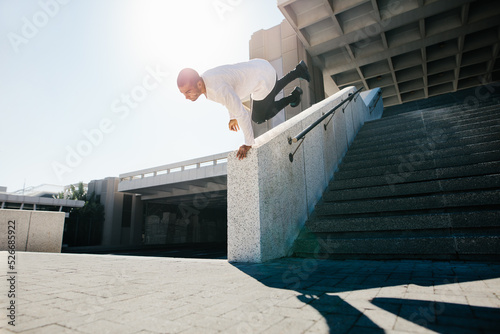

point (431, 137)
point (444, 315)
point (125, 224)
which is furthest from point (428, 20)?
point (125, 224)

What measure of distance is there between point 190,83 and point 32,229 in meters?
7.26

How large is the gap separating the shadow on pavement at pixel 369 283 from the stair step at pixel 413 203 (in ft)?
3.33

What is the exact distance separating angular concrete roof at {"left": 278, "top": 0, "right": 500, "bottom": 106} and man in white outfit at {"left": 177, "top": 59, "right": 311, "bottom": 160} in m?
10.9

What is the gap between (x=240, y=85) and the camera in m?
3.61

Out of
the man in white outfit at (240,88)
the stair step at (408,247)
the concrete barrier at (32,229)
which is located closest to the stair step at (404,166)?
the stair step at (408,247)

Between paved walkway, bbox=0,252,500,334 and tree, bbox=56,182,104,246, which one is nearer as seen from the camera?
paved walkway, bbox=0,252,500,334

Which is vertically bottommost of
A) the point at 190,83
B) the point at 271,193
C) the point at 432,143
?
the point at 271,193

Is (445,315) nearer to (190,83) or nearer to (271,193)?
(271,193)

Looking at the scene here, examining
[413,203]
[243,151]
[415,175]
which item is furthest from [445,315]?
[415,175]

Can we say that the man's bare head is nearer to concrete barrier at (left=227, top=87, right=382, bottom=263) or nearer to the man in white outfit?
the man in white outfit

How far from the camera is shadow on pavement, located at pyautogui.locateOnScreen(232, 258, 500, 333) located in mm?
1352

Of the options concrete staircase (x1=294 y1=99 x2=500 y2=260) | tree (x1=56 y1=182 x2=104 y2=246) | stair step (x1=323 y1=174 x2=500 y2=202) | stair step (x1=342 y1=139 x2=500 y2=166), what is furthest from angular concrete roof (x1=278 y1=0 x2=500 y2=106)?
tree (x1=56 y1=182 x2=104 y2=246)

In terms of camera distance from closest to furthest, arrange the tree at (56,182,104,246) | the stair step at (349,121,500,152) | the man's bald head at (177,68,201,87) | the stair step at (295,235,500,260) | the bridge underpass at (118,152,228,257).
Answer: the stair step at (295,235,500,260), the man's bald head at (177,68,201,87), the stair step at (349,121,500,152), the bridge underpass at (118,152,228,257), the tree at (56,182,104,246)

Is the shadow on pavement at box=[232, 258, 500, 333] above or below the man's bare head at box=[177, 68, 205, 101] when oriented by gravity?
below
